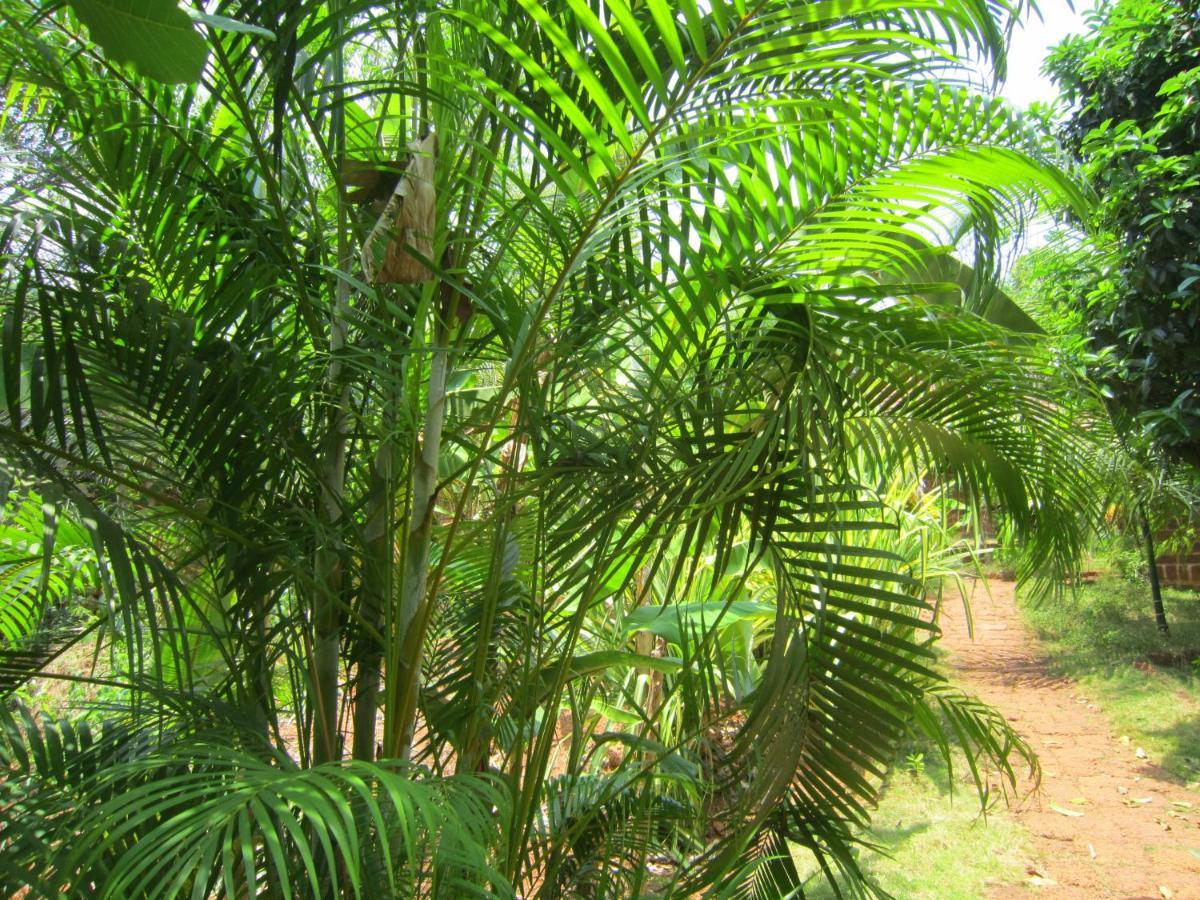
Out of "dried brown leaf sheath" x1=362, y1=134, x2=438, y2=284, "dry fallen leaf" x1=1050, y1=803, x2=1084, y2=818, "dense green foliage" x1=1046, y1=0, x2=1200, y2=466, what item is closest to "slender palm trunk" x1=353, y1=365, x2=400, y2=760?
"dried brown leaf sheath" x1=362, y1=134, x2=438, y2=284

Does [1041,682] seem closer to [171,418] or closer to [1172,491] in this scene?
[1172,491]

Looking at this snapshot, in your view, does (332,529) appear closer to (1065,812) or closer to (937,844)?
(937,844)

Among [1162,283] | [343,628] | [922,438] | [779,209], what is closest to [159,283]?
[343,628]

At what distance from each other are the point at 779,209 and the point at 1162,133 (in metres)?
2.55

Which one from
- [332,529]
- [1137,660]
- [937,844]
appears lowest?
[937,844]

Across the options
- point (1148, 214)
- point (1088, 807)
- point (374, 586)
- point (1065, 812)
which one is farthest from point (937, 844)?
point (374, 586)

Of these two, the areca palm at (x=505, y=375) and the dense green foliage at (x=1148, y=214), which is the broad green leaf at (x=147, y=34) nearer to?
the areca palm at (x=505, y=375)

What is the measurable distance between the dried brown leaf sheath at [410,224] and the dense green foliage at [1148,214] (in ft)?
8.74

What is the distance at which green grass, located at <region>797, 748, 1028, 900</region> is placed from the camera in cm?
289

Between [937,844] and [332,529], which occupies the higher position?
[332,529]

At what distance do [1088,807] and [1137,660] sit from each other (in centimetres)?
175

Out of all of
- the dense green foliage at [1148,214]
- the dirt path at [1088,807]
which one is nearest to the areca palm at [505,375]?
the dirt path at [1088,807]

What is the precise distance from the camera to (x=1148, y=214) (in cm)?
337

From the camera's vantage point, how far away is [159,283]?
1515mm
